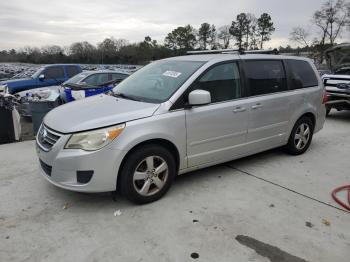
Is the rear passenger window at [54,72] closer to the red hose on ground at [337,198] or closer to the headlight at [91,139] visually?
the headlight at [91,139]

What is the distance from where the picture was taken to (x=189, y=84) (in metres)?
3.94

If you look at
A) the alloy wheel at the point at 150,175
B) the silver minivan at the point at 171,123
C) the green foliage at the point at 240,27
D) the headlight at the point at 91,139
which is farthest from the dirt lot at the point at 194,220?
the green foliage at the point at 240,27

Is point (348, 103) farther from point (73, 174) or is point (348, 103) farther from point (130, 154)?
point (73, 174)

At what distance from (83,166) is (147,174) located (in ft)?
2.35

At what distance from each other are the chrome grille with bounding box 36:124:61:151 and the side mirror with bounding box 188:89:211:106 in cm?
151

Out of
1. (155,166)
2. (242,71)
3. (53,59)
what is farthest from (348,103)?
(53,59)

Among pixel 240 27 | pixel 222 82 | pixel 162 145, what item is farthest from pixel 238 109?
pixel 240 27

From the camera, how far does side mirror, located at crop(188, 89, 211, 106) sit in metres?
3.76

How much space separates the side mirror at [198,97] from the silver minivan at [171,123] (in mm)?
12

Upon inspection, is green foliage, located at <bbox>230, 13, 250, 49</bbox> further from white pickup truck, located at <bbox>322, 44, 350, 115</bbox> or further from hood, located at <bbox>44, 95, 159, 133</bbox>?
hood, located at <bbox>44, 95, 159, 133</bbox>

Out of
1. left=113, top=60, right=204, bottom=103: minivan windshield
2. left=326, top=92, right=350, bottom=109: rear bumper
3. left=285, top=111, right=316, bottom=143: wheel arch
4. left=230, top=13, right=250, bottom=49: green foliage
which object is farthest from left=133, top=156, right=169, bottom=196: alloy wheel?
left=230, top=13, right=250, bottom=49: green foliage

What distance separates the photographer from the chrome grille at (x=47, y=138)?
3.54 m

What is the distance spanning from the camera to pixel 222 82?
14.2ft

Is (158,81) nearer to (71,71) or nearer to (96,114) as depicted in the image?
(96,114)
